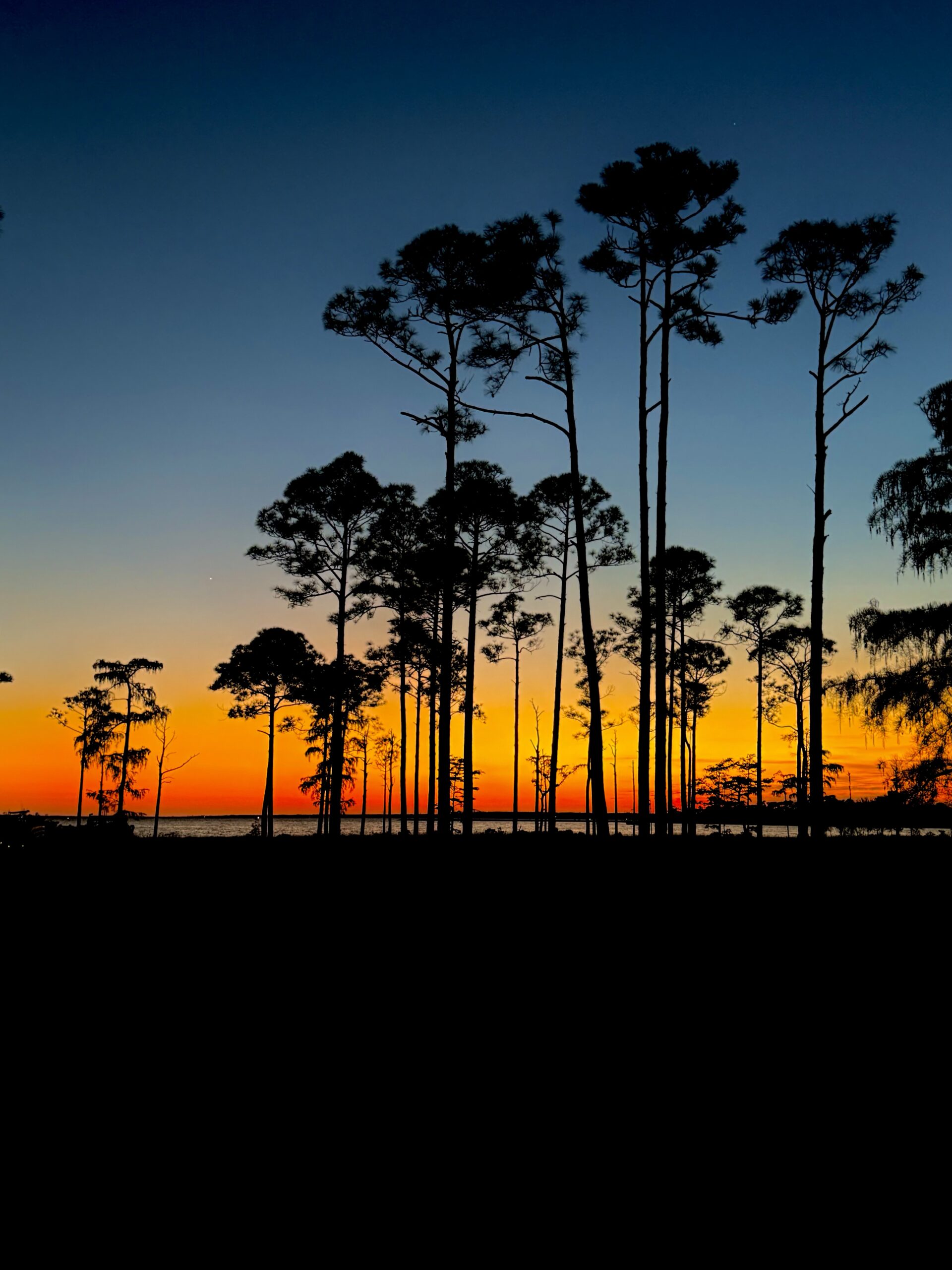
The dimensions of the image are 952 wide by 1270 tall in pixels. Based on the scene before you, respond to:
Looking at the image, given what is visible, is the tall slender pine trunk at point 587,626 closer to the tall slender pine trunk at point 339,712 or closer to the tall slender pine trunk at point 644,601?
the tall slender pine trunk at point 644,601

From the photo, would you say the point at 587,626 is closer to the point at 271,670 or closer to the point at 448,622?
the point at 448,622

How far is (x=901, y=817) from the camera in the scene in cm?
1744

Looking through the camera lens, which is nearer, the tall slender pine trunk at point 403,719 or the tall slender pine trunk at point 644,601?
the tall slender pine trunk at point 644,601

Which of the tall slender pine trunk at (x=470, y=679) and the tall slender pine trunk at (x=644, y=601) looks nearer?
the tall slender pine trunk at (x=644, y=601)

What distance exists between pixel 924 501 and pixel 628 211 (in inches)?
327

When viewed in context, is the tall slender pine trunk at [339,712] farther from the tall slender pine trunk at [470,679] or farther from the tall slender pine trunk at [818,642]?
the tall slender pine trunk at [818,642]

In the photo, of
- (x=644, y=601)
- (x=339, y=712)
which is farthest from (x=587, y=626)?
(x=339, y=712)

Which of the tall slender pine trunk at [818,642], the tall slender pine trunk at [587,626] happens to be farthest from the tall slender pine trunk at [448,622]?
the tall slender pine trunk at [818,642]

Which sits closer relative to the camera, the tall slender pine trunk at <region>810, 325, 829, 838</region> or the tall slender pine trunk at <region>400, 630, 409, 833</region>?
the tall slender pine trunk at <region>810, 325, 829, 838</region>

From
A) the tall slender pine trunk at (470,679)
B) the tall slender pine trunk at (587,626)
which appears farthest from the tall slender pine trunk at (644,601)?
the tall slender pine trunk at (470,679)

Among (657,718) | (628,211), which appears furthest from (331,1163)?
(628,211)

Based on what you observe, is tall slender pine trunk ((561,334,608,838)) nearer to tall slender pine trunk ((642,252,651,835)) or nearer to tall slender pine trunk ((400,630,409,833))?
tall slender pine trunk ((642,252,651,835))

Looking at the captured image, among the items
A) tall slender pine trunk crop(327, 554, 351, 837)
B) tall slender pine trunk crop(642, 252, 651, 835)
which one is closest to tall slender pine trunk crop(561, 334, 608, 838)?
tall slender pine trunk crop(642, 252, 651, 835)

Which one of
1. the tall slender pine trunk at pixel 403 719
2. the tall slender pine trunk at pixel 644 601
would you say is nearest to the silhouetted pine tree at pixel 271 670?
the tall slender pine trunk at pixel 403 719
